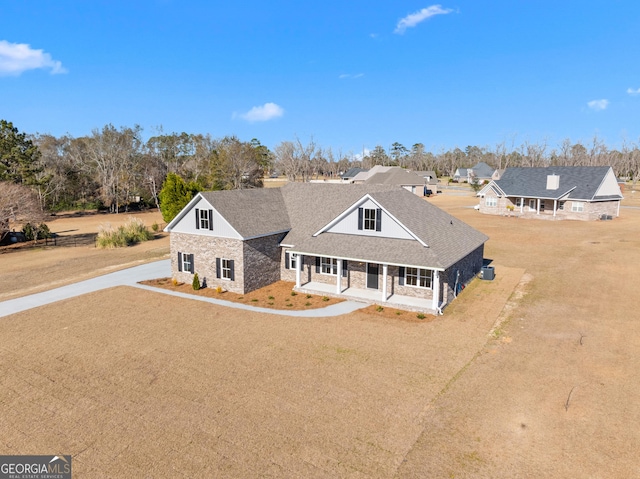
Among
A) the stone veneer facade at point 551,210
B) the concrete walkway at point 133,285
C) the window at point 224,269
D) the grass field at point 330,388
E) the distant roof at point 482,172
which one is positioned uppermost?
the distant roof at point 482,172

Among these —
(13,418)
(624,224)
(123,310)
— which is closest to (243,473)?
(13,418)

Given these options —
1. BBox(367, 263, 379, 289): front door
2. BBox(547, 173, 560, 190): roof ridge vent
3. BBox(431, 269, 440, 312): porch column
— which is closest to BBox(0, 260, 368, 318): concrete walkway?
BBox(367, 263, 379, 289): front door

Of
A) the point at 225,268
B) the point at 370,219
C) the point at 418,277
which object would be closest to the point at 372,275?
the point at 418,277

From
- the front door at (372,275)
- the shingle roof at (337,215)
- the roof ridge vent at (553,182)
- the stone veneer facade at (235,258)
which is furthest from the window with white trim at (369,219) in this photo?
the roof ridge vent at (553,182)

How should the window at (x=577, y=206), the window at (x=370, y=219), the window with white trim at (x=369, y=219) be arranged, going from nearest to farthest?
the window at (x=370, y=219) < the window with white trim at (x=369, y=219) < the window at (x=577, y=206)

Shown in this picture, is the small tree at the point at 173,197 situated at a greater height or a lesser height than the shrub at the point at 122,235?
greater

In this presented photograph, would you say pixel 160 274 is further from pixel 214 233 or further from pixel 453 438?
pixel 453 438

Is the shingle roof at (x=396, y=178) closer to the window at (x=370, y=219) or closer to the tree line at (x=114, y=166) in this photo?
the tree line at (x=114, y=166)
